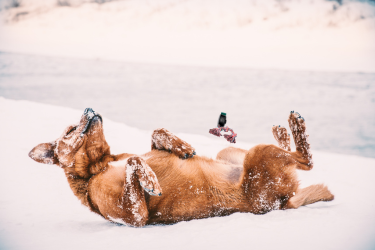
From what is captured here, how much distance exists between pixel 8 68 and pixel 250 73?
15497 millimetres

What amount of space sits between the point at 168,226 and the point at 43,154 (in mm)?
1223

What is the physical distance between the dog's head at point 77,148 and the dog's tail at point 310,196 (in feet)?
6.04

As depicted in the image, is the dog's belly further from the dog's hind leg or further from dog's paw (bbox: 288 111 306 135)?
dog's paw (bbox: 288 111 306 135)

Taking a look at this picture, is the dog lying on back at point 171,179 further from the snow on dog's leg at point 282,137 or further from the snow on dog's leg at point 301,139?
the snow on dog's leg at point 282,137

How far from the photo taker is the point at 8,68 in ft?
41.6

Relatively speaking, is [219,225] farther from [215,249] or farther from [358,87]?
[358,87]

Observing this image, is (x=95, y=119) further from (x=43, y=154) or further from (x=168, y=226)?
(x=168, y=226)

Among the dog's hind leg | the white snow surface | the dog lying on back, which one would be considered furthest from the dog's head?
the white snow surface

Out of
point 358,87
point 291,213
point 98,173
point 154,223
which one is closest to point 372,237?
point 291,213

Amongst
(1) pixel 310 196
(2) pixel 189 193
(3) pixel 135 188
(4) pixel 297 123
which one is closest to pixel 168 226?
(2) pixel 189 193

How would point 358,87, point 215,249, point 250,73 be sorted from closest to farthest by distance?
point 215,249 < point 358,87 < point 250,73

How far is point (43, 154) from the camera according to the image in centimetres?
228

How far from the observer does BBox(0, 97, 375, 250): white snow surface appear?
1814 millimetres

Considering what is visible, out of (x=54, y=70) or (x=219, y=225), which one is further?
(x=54, y=70)
